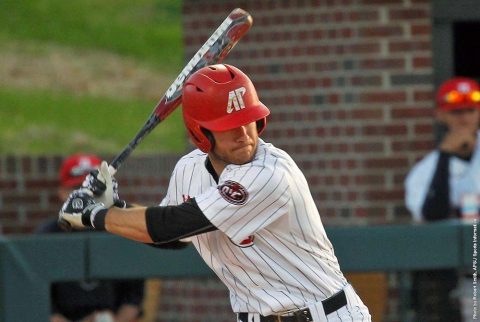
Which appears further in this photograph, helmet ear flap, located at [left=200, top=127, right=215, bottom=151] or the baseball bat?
the baseball bat

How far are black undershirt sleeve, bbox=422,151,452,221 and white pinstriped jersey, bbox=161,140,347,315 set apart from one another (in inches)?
86.8

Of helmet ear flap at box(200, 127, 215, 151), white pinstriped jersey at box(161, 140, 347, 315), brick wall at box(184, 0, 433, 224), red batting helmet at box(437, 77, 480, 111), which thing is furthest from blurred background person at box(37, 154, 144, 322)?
helmet ear flap at box(200, 127, 215, 151)

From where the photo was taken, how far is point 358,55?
7707 millimetres

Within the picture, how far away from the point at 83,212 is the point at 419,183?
2.71 meters

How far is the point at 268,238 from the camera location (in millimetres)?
4582

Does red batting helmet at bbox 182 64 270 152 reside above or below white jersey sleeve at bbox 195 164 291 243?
above

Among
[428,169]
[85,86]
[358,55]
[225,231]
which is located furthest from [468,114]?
[85,86]

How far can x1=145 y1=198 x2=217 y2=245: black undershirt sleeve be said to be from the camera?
449 cm

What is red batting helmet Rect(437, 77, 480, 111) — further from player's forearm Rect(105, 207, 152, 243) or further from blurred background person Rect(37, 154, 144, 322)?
player's forearm Rect(105, 207, 152, 243)

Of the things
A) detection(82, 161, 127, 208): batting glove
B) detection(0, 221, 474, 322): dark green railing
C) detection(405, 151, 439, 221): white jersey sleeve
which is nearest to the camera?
detection(82, 161, 127, 208): batting glove

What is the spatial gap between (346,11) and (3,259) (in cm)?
262

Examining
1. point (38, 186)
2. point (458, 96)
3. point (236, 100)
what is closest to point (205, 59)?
point (236, 100)

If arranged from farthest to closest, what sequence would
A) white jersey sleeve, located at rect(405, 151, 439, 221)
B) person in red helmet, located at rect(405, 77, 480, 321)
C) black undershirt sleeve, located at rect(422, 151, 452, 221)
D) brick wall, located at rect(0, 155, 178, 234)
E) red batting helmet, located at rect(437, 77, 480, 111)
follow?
brick wall, located at rect(0, 155, 178, 234), red batting helmet, located at rect(437, 77, 480, 111), white jersey sleeve, located at rect(405, 151, 439, 221), black undershirt sleeve, located at rect(422, 151, 452, 221), person in red helmet, located at rect(405, 77, 480, 321)

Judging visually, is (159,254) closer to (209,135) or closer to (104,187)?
(104,187)
